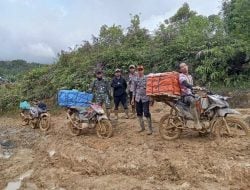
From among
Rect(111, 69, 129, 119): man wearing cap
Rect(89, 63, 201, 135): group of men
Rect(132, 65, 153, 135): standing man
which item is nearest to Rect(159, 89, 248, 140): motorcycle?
Rect(89, 63, 201, 135): group of men

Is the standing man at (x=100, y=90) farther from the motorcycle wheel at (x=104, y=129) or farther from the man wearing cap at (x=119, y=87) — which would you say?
the motorcycle wheel at (x=104, y=129)

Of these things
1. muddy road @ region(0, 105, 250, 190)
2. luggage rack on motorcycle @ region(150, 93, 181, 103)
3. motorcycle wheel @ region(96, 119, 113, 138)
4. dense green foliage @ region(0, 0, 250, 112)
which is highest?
dense green foliage @ region(0, 0, 250, 112)

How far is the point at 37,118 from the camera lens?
48.8 feet

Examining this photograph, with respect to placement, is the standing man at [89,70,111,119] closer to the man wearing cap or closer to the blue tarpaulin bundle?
the blue tarpaulin bundle

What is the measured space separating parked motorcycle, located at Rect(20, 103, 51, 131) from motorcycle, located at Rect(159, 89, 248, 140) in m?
5.59

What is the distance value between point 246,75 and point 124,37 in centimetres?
842

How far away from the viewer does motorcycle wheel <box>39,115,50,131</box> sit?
14137 mm

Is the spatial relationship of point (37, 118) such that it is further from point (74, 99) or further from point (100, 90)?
point (100, 90)

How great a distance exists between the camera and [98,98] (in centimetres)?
1209

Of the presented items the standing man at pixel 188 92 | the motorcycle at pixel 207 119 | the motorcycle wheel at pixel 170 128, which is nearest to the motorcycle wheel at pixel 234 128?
the motorcycle at pixel 207 119

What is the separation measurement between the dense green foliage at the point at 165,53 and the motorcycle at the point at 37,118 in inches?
156

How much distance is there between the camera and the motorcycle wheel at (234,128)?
870 cm

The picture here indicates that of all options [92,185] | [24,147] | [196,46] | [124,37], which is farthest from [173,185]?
[124,37]

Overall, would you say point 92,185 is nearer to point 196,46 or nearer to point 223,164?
point 223,164
